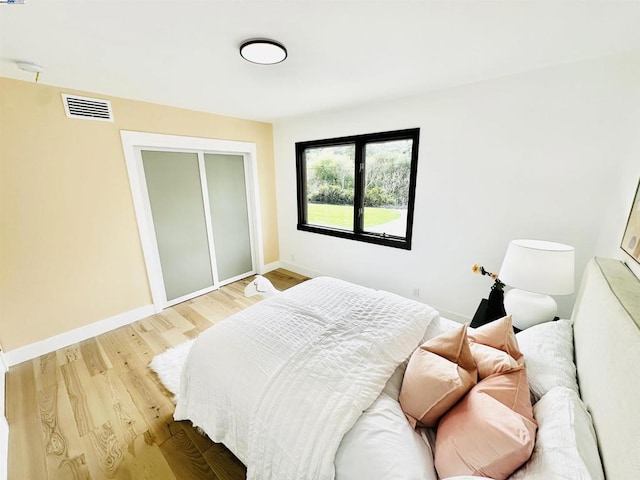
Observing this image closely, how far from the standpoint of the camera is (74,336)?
2.31 metres

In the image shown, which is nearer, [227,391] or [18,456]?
[227,391]

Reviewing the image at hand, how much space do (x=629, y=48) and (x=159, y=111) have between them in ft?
12.1

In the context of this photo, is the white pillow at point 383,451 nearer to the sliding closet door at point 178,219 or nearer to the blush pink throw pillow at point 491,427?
the blush pink throw pillow at point 491,427

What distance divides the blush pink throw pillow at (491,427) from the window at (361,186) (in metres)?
1.83

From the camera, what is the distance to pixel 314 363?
115cm

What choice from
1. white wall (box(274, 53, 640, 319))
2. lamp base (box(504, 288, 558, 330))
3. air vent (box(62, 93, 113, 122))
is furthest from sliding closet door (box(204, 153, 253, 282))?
lamp base (box(504, 288, 558, 330))

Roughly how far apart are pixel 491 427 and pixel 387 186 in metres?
2.40

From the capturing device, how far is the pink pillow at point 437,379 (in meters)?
0.92

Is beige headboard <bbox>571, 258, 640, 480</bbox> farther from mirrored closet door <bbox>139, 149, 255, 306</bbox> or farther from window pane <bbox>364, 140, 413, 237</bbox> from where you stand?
mirrored closet door <bbox>139, 149, 255, 306</bbox>

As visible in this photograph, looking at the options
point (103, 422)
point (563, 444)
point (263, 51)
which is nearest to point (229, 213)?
point (263, 51)

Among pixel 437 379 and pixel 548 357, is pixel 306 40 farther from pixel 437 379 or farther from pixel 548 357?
pixel 548 357

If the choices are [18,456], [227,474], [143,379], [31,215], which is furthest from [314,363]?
[31,215]

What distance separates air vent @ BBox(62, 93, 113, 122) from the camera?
205cm

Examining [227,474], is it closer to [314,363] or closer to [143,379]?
[314,363]
